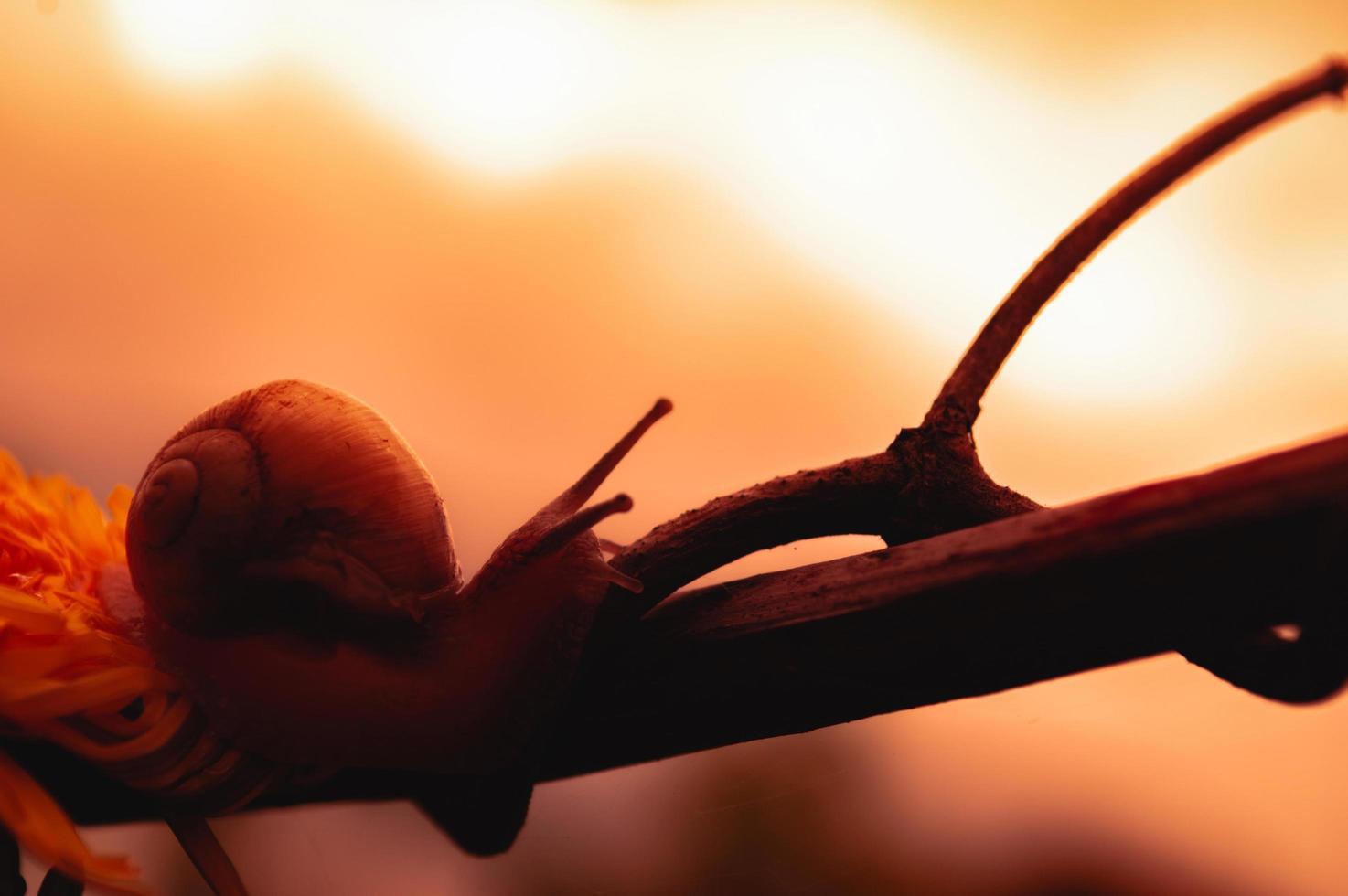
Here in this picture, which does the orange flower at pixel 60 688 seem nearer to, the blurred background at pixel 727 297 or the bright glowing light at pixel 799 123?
the blurred background at pixel 727 297

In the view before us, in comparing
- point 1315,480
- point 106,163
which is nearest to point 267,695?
point 1315,480

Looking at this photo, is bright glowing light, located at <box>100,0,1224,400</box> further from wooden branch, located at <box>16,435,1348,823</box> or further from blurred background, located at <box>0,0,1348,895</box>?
wooden branch, located at <box>16,435,1348,823</box>

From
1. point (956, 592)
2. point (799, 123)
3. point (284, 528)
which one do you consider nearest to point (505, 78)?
point (799, 123)

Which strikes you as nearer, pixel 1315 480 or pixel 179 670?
pixel 1315 480

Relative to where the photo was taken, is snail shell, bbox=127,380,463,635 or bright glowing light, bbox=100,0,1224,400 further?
bright glowing light, bbox=100,0,1224,400

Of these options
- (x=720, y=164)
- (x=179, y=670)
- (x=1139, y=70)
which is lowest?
(x=179, y=670)

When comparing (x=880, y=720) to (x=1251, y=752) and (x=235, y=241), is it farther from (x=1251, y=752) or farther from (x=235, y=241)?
(x=235, y=241)

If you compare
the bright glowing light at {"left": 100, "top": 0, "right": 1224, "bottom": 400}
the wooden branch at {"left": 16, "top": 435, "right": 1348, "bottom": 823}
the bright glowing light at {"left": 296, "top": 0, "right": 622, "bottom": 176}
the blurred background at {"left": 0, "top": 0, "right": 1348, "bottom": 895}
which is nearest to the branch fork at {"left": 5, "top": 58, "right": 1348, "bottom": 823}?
the wooden branch at {"left": 16, "top": 435, "right": 1348, "bottom": 823}
